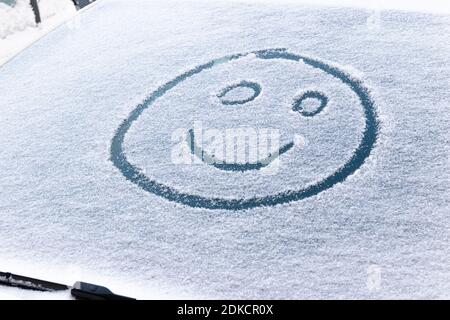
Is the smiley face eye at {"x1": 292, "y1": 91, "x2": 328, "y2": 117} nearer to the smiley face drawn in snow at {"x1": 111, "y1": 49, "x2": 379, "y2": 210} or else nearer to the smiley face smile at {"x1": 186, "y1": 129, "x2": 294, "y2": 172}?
the smiley face drawn in snow at {"x1": 111, "y1": 49, "x2": 379, "y2": 210}

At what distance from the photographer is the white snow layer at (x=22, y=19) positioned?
13.9ft

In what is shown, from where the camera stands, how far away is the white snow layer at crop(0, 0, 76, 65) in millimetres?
4230

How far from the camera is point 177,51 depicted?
5.55ft

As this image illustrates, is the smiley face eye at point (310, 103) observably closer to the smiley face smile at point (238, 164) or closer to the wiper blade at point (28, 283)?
the smiley face smile at point (238, 164)

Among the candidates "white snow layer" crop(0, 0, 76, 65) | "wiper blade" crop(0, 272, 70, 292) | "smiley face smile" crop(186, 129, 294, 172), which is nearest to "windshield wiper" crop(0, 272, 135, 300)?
"wiper blade" crop(0, 272, 70, 292)

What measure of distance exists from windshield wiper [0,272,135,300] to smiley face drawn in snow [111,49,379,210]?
0.29 m

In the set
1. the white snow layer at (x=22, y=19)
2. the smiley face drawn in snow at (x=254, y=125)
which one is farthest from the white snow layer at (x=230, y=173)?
the white snow layer at (x=22, y=19)

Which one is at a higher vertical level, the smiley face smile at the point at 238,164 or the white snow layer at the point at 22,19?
the white snow layer at the point at 22,19

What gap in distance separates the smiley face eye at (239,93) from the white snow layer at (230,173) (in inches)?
1.1

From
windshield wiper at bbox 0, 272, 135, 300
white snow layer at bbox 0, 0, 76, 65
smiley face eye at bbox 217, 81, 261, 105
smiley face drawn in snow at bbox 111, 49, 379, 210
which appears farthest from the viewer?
white snow layer at bbox 0, 0, 76, 65

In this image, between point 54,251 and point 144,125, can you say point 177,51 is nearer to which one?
point 144,125

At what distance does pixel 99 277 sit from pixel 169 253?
15 centimetres

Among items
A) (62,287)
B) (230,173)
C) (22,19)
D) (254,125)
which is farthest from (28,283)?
(22,19)
